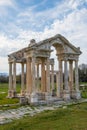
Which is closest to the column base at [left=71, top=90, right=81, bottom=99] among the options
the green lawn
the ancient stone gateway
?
the ancient stone gateway

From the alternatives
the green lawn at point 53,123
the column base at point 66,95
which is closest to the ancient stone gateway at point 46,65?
the column base at point 66,95

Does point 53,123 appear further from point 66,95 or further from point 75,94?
point 75,94

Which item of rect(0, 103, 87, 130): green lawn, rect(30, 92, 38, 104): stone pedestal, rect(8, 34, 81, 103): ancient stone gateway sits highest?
rect(8, 34, 81, 103): ancient stone gateway

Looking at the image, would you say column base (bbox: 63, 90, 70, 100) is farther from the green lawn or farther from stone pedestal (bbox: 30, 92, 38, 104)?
the green lawn

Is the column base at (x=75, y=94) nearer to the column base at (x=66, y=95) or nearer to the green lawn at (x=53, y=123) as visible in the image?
the column base at (x=66, y=95)

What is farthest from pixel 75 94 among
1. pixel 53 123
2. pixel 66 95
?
pixel 53 123

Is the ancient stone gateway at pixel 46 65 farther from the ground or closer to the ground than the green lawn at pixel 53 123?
farther from the ground

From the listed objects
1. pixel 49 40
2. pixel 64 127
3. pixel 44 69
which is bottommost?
pixel 64 127

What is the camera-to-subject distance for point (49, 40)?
101ft

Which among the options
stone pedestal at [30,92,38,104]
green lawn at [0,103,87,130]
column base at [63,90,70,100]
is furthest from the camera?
column base at [63,90,70,100]

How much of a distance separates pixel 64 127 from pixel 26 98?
14417mm

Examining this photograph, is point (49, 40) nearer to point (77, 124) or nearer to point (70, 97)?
→ point (70, 97)

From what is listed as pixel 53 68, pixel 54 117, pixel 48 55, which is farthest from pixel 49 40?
pixel 54 117

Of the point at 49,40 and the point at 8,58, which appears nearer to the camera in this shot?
the point at 49,40
